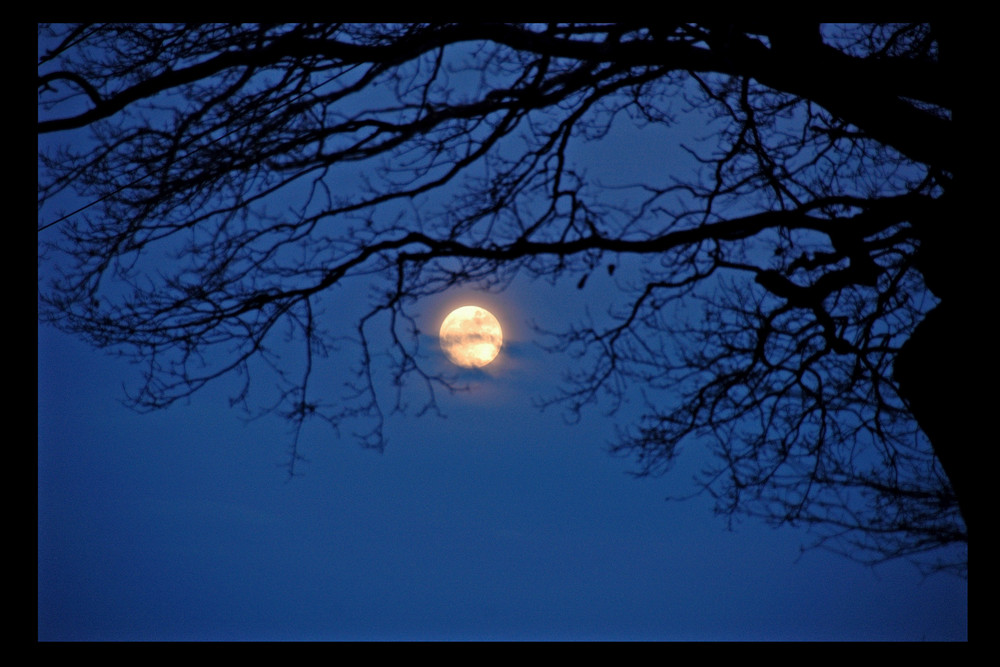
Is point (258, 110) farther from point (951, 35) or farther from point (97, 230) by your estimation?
point (951, 35)

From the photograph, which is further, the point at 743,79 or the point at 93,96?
the point at 743,79

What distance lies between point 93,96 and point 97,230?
31.6 inches

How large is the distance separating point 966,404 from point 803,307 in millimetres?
1309

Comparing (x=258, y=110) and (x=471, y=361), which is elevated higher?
(x=258, y=110)

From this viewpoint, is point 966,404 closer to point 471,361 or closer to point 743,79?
point 743,79

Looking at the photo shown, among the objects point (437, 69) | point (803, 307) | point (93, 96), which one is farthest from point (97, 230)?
point (803, 307)

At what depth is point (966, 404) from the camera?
11.5 ft
